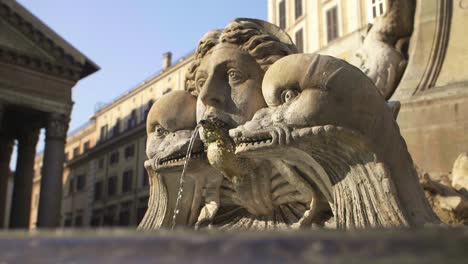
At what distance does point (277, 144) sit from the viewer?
2.90 m

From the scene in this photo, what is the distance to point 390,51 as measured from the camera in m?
5.86

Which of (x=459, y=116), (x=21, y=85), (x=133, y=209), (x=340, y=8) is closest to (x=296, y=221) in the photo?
(x=459, y=116)

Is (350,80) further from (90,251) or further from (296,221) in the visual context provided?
(90,251)

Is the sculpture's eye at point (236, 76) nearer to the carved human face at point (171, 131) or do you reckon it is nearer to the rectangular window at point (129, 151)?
the carved human face at point (171, 131)

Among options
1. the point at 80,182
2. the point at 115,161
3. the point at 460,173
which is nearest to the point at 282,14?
the point at 115,161

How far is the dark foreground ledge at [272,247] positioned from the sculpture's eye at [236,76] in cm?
262

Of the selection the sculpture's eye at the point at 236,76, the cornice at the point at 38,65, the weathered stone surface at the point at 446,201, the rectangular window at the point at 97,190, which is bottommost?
the weathered stone surface at the point at 446,201

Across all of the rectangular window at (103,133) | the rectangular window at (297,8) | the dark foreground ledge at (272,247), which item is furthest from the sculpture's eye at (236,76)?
the rectangular window at (103,133)

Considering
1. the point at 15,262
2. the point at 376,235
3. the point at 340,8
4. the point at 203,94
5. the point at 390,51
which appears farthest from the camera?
the point at 340,8

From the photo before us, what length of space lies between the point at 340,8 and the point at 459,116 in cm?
2724

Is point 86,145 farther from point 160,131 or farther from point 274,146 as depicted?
point 274,146

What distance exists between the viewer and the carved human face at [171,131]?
3613mm

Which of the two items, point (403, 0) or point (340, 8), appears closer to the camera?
point (403, 0)

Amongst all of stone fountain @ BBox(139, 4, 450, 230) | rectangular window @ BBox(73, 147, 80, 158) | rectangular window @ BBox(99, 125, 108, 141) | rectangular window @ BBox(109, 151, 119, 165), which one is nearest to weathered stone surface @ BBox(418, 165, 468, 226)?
stone fountain @ BBox(139, 4, 450, 230)
